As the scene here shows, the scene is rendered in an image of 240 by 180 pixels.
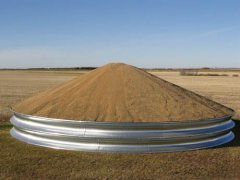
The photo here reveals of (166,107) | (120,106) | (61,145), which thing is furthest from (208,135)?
(61,145)

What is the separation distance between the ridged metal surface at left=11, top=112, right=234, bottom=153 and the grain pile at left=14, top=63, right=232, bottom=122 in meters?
0.24

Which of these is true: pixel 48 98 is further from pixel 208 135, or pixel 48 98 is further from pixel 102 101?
pixel 208 135

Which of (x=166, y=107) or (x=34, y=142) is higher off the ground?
(x=166, y=107)

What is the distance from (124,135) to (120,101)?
1.33 meters

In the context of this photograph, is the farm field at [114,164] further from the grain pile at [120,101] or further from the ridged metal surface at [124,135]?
the grain pile at [120,101]

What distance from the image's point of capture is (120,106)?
9094 millimetres

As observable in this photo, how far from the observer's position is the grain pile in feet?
28.9

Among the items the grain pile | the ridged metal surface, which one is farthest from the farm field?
the grain pile

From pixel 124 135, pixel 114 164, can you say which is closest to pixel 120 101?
pixel 124 135

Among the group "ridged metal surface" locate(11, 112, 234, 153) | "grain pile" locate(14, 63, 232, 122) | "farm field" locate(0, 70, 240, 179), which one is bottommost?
"farm field" locate(0, 70, 240, 179)

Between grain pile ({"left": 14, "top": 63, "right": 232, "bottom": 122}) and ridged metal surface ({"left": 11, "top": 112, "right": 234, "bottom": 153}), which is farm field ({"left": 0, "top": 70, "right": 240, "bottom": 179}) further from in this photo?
grain pile ({"left": 14, "top": 63, "right": 232, "bottom": 122})

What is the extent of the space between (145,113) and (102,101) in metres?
1.16

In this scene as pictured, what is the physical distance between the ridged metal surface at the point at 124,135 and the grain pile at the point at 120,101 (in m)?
0.24

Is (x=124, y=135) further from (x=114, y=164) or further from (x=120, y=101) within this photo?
(x=120, y=101)
